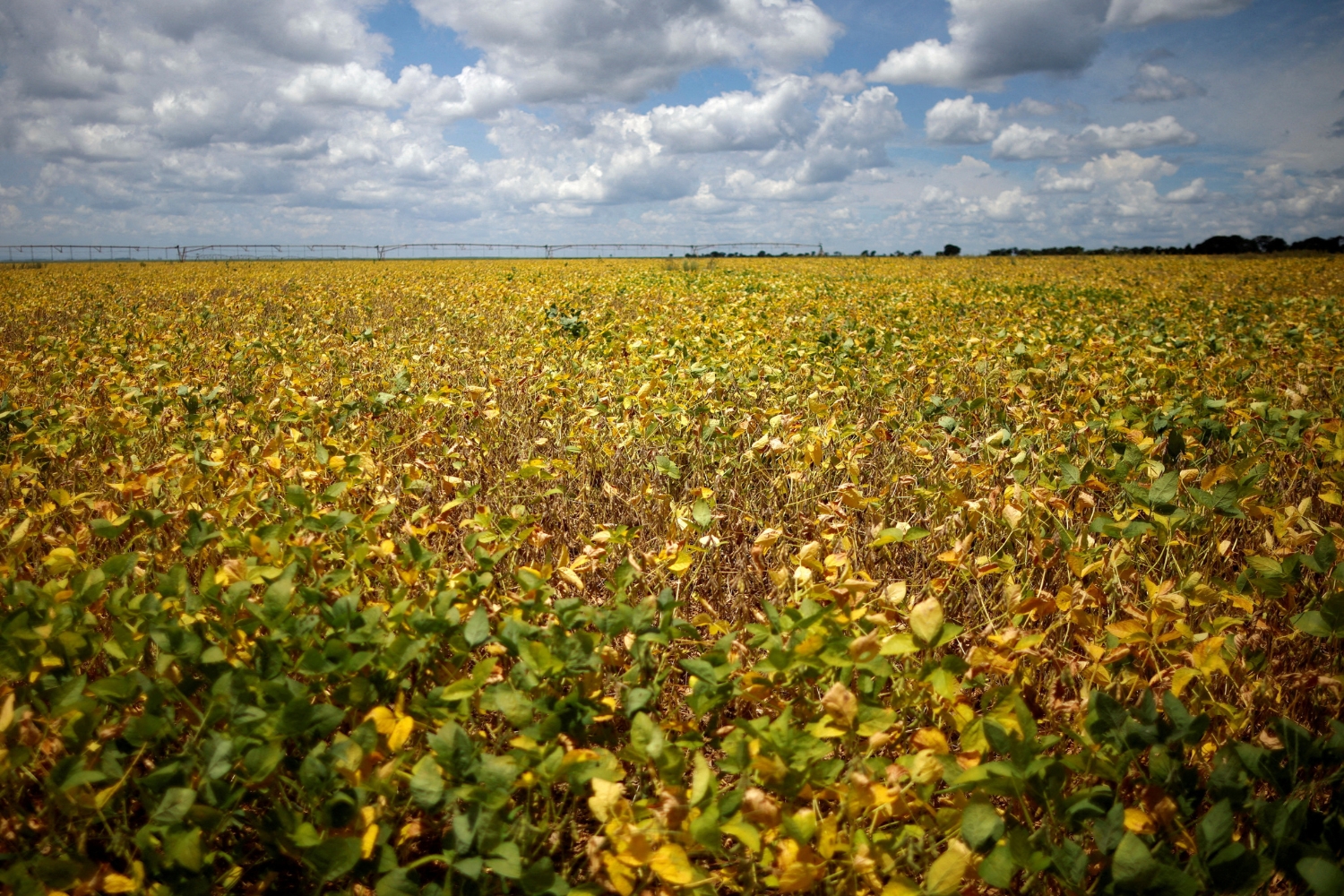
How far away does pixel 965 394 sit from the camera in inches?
205

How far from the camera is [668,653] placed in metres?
2.19

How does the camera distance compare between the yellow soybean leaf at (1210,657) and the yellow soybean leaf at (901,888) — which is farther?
the yellow soybean leaf at (1210,657)

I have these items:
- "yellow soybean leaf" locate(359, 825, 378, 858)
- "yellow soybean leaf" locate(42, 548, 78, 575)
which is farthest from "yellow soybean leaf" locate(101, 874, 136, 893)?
"yellow soybean leaf" locate(42, 548, 78, 575)

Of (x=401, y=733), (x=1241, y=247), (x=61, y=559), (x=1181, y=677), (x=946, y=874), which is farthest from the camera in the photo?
(x=1241, y=247)

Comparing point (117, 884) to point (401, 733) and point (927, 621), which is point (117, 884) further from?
point (927, 621)

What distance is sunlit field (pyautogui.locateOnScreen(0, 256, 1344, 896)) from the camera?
129 cm

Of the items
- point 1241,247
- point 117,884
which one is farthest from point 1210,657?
point 1241,247

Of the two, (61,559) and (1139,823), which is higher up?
(61,559)

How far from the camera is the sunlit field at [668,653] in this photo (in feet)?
4.23

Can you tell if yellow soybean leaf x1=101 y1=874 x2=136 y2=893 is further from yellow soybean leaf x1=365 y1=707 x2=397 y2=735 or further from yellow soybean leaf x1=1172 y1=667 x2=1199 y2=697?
yellow soybean leaf x1=1172 y1=667 x2=1199 y2=697

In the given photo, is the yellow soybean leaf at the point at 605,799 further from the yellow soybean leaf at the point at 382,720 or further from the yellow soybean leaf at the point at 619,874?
the yellow soybean leaf at the point at 382,720

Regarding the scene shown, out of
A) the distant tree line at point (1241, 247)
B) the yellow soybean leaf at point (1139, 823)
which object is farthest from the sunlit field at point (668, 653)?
the distant tree line at point (1241, 247)

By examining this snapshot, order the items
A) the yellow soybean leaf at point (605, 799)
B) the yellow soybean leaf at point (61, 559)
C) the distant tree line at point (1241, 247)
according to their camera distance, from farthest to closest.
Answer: the distant tree line at point (1241, 247) < the yellow soybean leaf at point (61, 559) < the yellow soybean leaf at point (605, 799)

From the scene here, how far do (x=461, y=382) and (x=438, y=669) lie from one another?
3.95 meters
